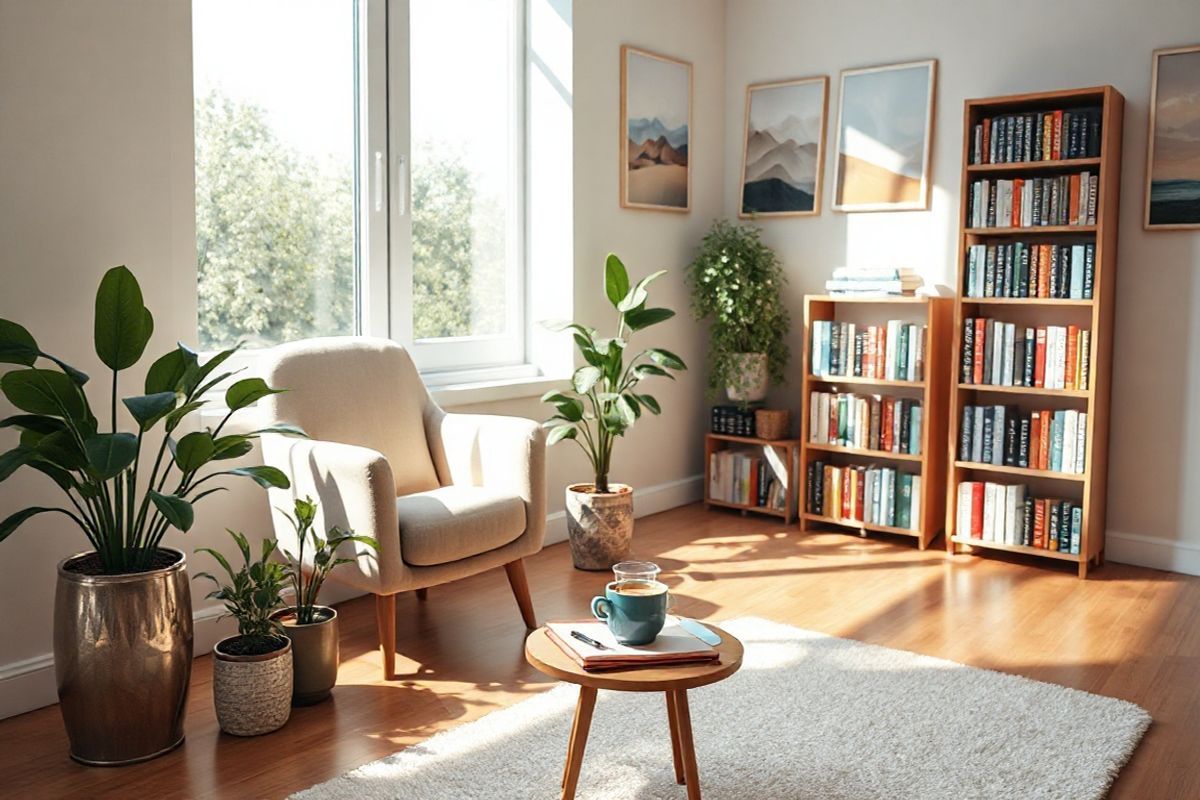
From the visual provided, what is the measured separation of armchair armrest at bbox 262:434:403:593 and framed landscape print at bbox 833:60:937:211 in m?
2.86

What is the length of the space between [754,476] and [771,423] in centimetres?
28

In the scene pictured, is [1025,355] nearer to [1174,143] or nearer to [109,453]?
[1174,143]

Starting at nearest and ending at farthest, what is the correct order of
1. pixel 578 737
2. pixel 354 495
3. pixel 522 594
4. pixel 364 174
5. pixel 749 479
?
pixel 578 737
pixel 354 495
pixel 522 594
pixel 364 174
pixel 749 479

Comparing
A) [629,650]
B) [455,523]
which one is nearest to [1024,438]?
[455,523]

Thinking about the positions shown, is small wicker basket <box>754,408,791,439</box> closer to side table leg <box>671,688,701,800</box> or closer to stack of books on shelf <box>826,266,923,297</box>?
stack of books on shelf <box>826,266,923,297</box>

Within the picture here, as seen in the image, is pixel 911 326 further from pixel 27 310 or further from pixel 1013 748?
pixel 27 310

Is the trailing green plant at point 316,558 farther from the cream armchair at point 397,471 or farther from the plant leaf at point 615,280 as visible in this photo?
the plant leaf at point 615,280

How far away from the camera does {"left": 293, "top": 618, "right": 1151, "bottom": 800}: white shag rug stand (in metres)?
2.35

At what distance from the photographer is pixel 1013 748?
8.43 feet

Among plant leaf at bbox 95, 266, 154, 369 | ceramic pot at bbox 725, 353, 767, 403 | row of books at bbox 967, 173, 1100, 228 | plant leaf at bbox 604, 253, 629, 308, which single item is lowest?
ceramic pot at bbox 725, 353, 767, 403

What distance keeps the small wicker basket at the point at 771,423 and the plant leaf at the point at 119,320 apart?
3.10 metres

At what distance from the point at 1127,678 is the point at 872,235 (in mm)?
2431

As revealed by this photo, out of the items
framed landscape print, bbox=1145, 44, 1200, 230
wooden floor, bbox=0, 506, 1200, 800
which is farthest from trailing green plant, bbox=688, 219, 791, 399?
framed landscape print, bbox=1145, 44, 1200, 230

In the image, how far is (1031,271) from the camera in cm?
420
